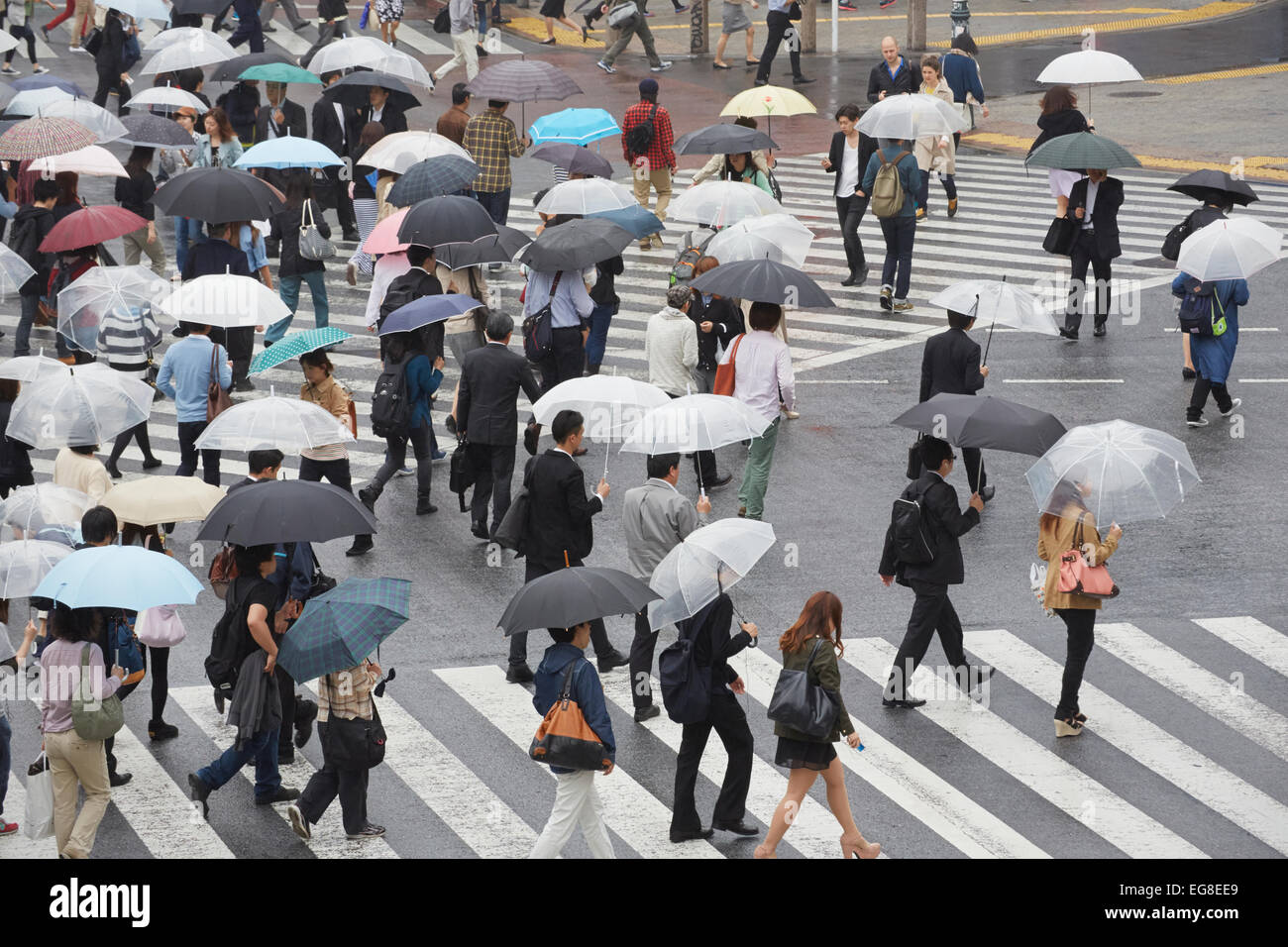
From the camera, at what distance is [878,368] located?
1773 centimetres

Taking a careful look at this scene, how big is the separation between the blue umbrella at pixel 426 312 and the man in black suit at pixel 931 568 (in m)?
4.27

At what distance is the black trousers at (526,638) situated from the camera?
11.2 meters

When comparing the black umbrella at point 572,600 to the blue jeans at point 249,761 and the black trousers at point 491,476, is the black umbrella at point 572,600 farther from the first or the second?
the black trousers at point 491,476

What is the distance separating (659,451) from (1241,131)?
1933 centimetres

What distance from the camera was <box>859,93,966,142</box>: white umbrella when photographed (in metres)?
18.5

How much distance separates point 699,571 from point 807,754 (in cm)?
109

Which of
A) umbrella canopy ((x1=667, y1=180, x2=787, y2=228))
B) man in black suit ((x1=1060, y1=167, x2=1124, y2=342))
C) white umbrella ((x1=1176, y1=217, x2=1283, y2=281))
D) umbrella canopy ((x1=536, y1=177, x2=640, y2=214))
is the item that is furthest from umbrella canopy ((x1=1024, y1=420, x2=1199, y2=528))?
man in black suit ((x1=1060, y1=167, x2=1124, y2=342))

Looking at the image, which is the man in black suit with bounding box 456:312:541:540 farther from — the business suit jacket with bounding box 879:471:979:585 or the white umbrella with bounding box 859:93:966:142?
the white umbrella with bounding box 859:93:966:142

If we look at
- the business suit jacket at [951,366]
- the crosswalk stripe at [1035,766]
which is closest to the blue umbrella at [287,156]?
the business suit jacket at [951,366]

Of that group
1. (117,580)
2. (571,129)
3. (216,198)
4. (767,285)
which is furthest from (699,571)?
(571,129)

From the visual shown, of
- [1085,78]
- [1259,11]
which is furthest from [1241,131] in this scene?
[1259,11]

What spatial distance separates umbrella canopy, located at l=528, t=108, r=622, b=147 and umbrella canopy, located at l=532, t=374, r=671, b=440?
28.2ft

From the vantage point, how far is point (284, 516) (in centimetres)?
969
